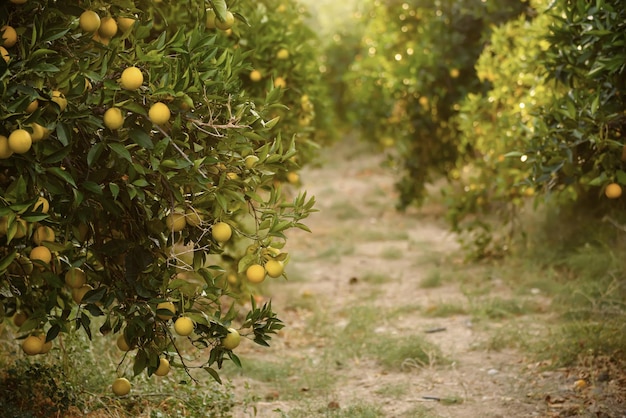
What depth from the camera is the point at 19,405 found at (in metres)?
3.52

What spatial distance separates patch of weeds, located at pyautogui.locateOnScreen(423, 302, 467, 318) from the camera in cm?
594

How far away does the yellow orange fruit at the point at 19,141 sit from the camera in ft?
7.72

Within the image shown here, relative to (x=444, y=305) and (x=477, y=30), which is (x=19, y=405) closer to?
(x=444, y=305)

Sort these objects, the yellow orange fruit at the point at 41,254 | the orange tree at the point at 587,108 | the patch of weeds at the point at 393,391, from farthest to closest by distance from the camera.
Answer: the patch of weeds at the point at 393,391 → the orange tree at the point at 587,108 → the yellow orange fruit at the point at 41,254

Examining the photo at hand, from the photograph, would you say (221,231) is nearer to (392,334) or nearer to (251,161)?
(251,161)

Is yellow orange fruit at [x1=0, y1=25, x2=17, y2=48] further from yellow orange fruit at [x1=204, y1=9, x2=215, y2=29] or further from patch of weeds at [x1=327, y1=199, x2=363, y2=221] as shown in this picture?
patch of weeds at [x1=327, y1=199, x2=363, y2=221]

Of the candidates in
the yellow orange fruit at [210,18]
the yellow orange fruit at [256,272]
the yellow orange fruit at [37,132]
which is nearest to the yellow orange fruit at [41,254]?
the yellow orange fruit at [37,132]

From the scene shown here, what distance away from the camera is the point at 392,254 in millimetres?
7938

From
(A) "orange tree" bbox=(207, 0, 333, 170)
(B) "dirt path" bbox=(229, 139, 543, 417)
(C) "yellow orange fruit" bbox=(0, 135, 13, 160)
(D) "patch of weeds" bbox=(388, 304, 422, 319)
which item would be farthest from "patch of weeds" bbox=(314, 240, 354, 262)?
(C) "yellow orange fruit" bbox=(0, 135, 13, 160)

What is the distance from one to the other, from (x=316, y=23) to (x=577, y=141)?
1172 cm

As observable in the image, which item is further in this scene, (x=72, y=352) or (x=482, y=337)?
(x=482, y=337)

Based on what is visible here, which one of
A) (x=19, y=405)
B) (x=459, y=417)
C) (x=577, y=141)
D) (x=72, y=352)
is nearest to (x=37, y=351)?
(x=19, y=405)

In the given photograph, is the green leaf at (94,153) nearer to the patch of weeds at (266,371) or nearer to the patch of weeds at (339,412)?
the patch of weeds at (339,412)

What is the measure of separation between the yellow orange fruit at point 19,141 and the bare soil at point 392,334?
1.84 metres
